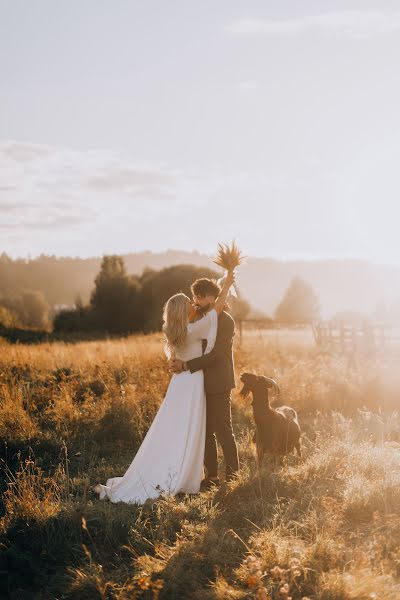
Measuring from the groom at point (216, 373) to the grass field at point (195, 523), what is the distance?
376 mm

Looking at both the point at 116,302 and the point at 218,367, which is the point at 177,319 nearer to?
the point at 218,367

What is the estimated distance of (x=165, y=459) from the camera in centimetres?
652

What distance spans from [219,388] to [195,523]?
1433mm

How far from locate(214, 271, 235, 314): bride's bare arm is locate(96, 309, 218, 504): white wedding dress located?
0.09m

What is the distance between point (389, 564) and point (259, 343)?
1307 cm

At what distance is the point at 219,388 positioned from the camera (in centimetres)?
654

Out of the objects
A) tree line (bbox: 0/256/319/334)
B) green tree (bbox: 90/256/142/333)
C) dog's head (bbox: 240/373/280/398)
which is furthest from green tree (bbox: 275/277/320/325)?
dog's head (bbox: 240/373/280/398)

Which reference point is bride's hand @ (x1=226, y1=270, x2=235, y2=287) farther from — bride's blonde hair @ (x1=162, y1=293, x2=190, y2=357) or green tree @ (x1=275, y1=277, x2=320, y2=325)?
green tree @ (x1=275, y1=277, x2=320, y2=325)

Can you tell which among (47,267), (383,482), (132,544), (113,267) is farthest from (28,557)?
(47,267)

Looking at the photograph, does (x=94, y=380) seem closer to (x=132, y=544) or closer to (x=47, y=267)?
(x=132, y=544)

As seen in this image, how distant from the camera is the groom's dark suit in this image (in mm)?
6473

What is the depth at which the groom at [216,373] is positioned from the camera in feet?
21.2

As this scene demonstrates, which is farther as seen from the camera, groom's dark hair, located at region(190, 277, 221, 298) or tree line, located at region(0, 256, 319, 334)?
tree line, located at region(0, 256, 319, 334)

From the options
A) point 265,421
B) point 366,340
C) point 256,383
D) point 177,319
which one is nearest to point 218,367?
point 177,319
